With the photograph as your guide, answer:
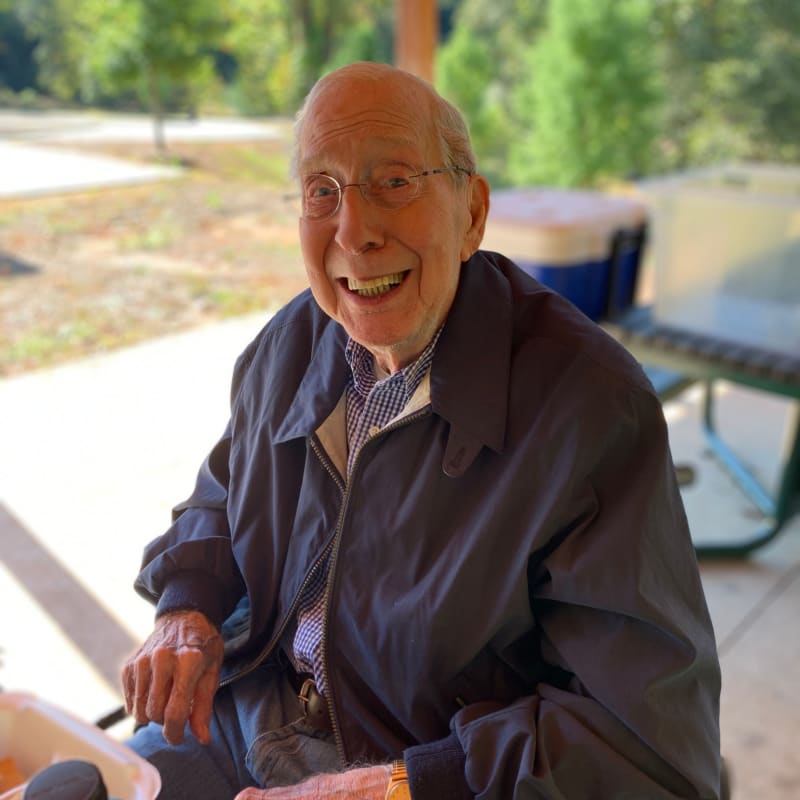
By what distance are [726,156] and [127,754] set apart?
20.8ft

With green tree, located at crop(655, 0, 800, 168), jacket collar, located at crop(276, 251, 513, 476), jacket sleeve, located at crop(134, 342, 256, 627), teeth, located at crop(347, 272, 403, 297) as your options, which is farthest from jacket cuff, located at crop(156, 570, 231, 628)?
green tree, located at crop(655, 0, 800, 168)

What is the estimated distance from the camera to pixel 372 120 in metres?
0.96

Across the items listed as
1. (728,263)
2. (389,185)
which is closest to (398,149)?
(389,185)

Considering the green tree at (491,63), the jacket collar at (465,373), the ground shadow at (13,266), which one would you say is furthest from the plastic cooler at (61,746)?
the green tree at (491,63)

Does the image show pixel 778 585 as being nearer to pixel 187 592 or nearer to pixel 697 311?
pixel 697 311

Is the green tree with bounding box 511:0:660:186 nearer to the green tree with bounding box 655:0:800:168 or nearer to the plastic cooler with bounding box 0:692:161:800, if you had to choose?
the green tree with bounding box 655:0:800:168

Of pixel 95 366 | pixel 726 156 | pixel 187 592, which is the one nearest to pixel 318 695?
pixel 187 592

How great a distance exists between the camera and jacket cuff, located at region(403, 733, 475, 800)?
34.9 inches

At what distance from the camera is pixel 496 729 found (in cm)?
89

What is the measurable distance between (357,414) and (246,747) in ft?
1.59

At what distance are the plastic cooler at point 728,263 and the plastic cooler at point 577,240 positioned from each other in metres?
0.10

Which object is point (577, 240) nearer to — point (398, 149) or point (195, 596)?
point (398, 149)

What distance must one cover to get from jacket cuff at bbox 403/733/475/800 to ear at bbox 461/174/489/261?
60cm

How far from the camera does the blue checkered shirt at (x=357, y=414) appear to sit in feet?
3.48
